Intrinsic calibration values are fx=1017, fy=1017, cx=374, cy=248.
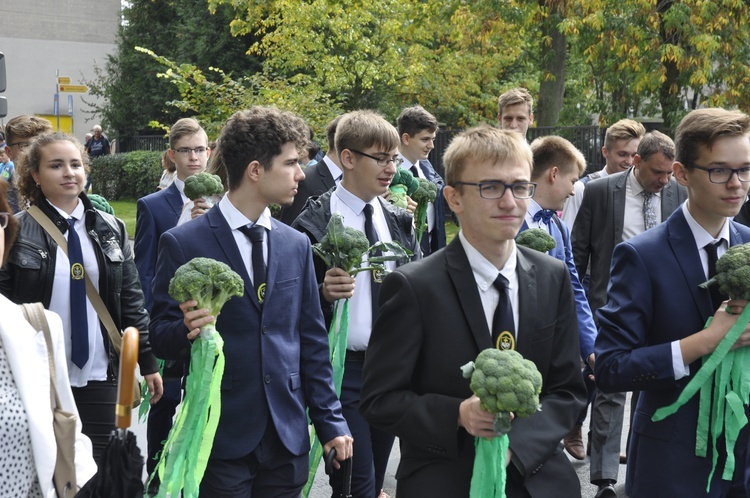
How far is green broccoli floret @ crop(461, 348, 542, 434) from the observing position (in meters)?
3.04

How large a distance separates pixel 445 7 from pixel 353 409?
19498mm

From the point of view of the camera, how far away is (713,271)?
159 inches

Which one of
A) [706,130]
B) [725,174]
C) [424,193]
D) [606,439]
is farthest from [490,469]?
[424,193]

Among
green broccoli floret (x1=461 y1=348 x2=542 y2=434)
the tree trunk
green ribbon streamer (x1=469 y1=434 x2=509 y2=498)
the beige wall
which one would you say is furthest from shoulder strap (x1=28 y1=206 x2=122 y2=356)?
the beige wall

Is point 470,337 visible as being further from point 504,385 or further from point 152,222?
point 152,222

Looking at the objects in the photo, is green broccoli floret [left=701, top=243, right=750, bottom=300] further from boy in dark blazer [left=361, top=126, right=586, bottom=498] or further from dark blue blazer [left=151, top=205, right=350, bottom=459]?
dark blue blazer [left=151, top=205, right=350, bottom=459]

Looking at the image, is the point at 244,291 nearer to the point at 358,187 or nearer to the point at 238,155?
the point at 238,155

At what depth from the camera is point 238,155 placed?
15.6 ft

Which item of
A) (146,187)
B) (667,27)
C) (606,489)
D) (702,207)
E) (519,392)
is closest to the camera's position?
(519,392)

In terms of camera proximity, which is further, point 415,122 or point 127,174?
point 127,174

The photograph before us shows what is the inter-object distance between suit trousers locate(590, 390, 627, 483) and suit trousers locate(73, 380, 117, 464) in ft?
11.5

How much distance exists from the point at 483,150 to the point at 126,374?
1456mm

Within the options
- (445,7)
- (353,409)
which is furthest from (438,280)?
(445,7)

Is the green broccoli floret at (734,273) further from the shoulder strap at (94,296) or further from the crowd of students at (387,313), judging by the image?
the shoulder strap at (94,296)
